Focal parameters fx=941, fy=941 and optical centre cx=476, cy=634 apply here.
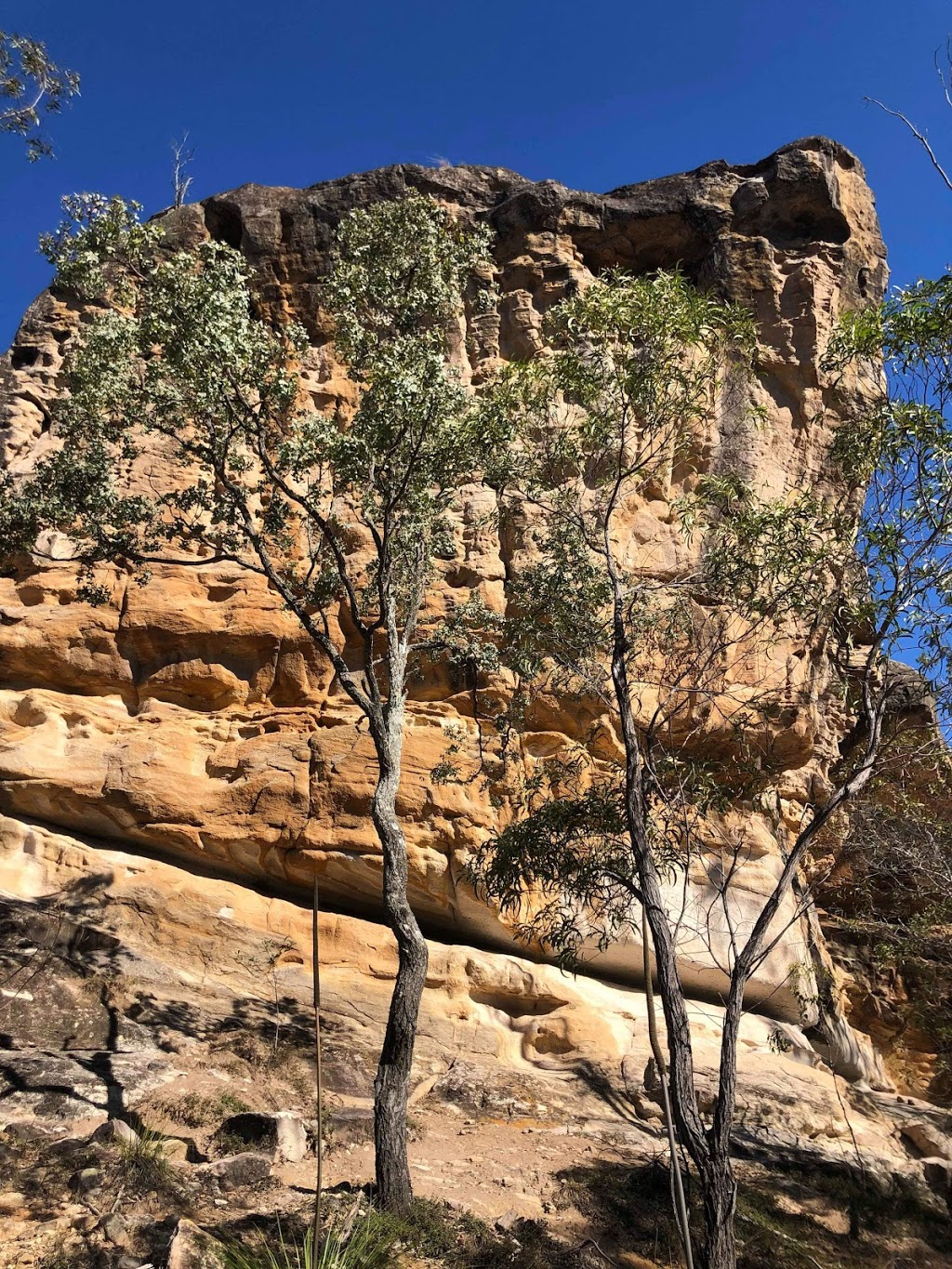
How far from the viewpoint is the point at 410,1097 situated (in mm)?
11594

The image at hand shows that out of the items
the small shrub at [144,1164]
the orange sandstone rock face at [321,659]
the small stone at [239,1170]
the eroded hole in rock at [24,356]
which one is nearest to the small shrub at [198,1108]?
the small shrub at [144,1164]

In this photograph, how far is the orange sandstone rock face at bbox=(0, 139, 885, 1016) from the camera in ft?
48.1

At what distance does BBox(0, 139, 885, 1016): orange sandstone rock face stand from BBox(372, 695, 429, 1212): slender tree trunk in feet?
15.4

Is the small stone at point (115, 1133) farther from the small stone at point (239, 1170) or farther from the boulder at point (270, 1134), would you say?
the boulder at point (270, 1134)

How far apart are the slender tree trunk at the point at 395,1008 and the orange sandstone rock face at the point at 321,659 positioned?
184 inches

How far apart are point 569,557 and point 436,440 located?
2.34 m

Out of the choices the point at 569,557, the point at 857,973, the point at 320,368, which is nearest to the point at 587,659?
the point at 569,557

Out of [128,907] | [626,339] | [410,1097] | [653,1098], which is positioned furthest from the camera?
[128,907]

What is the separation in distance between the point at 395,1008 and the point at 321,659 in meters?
8.40

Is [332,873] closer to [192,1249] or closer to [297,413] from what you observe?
[297,413]

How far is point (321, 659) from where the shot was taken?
16375 millimetres

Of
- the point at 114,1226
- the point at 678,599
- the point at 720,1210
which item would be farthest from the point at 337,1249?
the point at 678,599

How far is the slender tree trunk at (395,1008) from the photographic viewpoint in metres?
8.15

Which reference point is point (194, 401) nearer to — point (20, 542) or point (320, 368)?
point (20, 542)
